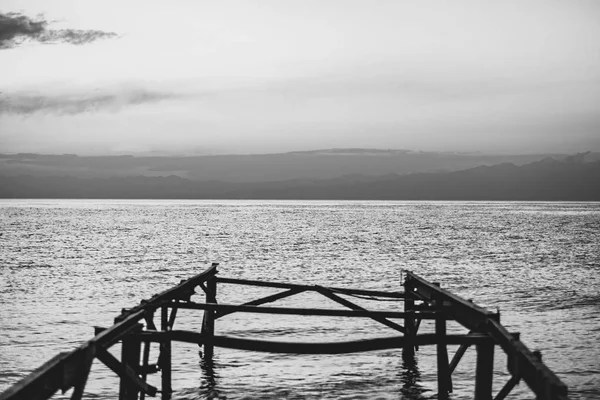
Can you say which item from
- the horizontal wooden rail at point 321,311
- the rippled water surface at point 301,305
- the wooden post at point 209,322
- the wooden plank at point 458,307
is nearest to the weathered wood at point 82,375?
the horizontal wooden rail at point 321,311

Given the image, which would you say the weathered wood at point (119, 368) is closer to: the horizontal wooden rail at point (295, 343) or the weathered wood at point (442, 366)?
the horizontal wooden rail at point (295, 343)

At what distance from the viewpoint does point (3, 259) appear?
165 feet

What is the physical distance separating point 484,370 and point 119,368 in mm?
5495

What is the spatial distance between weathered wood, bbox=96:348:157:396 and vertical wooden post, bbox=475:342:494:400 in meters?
5.04

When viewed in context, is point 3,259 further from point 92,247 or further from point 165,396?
point 165,396

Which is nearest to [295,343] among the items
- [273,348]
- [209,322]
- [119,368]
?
[273,348]

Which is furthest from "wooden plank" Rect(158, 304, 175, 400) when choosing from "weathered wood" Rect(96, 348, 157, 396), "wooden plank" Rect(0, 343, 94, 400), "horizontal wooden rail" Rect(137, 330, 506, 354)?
"wooden plank" Rect(0, 343, 94, 400)

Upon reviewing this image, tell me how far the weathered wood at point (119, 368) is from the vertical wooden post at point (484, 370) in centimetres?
504

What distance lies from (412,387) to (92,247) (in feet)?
187

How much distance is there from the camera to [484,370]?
936 cm

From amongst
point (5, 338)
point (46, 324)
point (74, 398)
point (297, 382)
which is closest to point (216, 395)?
point (297, 382)

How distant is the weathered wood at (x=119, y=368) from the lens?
771 cm

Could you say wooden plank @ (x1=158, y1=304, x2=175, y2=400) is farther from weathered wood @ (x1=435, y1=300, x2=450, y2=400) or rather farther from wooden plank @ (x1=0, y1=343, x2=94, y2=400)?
weathered wood @ (x1=435, y1=300, x2=450, y2=400)

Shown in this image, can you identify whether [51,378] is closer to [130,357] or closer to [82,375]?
[82,375]
